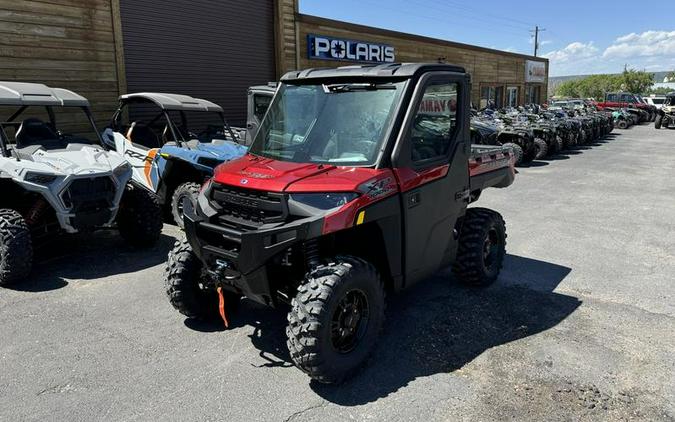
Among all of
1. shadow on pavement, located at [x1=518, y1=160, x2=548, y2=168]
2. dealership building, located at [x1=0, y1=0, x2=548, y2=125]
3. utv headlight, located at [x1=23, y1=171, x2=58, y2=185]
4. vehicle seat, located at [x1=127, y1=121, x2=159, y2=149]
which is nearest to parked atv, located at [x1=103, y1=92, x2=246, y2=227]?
vehicle seat, located at [x1=127, y1=121, x2=159, y2=149]

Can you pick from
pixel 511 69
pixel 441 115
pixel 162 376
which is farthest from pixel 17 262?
→ pixel 511 69

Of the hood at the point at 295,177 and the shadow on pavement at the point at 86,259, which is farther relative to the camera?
the shadow on pavement at the point at 86,259

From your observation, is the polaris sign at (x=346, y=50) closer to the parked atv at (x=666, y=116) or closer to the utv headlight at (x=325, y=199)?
the utv headlight at (x=325, y=199)

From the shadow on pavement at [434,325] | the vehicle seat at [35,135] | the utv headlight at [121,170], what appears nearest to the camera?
the shadow on pavement at [434,325]

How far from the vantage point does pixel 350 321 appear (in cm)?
353

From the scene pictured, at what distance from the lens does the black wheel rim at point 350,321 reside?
343 centimetres

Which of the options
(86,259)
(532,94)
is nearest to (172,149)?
(86,259)

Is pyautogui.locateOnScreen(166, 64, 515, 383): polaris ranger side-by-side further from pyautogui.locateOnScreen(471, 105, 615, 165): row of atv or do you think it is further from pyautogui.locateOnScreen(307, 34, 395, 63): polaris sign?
pyautogui.locateOnScreen(307, 34, 395, 63): polaris sign

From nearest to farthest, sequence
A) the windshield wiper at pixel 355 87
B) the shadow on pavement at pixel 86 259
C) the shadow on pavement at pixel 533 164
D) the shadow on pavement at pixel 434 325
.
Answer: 1. the shadow on pavement at pixel 434 325
2. the windshield wiper at pixel 355 87
3. the shadow on pavement at pixel 86 259
4. the shadow on pavement at pixel 533 164

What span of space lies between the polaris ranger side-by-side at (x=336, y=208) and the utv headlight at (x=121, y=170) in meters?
2.51

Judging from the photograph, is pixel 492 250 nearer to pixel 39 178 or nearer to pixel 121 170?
pixel 121 170

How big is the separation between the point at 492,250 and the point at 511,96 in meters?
29.8

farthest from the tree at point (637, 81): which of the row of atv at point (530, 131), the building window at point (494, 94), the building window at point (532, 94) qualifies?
the row of atv at point (530, 131)

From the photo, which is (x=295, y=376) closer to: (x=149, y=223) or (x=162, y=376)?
(x=162, y=376)
